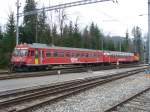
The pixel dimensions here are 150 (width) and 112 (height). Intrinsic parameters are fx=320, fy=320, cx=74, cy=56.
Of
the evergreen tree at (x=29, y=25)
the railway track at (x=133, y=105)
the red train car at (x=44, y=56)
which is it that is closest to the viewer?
the railway track at (x=133, y=105)

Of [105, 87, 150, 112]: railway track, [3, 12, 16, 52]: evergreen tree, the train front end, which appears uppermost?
[3, 12, 16, 52]: evergreen tree

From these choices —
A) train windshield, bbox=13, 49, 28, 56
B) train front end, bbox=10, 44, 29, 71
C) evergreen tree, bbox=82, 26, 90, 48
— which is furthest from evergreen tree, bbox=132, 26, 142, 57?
train front end, bbox=10, 44, 29, 71

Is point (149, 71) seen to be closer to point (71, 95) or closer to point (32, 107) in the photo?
point (71, 95)

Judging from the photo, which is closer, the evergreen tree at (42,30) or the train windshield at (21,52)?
the train windshield at (21,52)

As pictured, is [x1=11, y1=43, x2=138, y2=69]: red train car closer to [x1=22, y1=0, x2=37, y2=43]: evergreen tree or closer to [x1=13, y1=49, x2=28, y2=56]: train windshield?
[x1=13, y1=49, x2=28, y2=56]: train windshield

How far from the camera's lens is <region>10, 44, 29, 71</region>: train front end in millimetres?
33250

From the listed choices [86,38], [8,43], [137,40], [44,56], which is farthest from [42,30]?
[137,40]

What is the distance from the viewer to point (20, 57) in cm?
3378

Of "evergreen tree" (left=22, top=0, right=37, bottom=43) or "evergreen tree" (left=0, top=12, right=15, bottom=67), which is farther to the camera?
"evergreen tree" (left=22, top=0, right=37, bottom=43)

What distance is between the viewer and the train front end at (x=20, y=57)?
33250mm

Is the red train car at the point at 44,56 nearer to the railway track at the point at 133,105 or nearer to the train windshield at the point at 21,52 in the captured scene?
the train windshield at the point at 21,52

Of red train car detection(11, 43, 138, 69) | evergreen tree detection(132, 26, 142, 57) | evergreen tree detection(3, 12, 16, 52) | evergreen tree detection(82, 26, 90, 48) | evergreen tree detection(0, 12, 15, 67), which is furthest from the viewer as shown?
evergreen tree detection(132, 26, 142, 57)

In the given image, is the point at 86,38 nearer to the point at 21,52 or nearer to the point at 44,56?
the point at 44,56

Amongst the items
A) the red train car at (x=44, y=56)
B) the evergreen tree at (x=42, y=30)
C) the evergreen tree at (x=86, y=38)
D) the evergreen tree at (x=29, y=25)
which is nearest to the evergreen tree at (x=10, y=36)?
the evergreen tree at (x=29, y=25)
